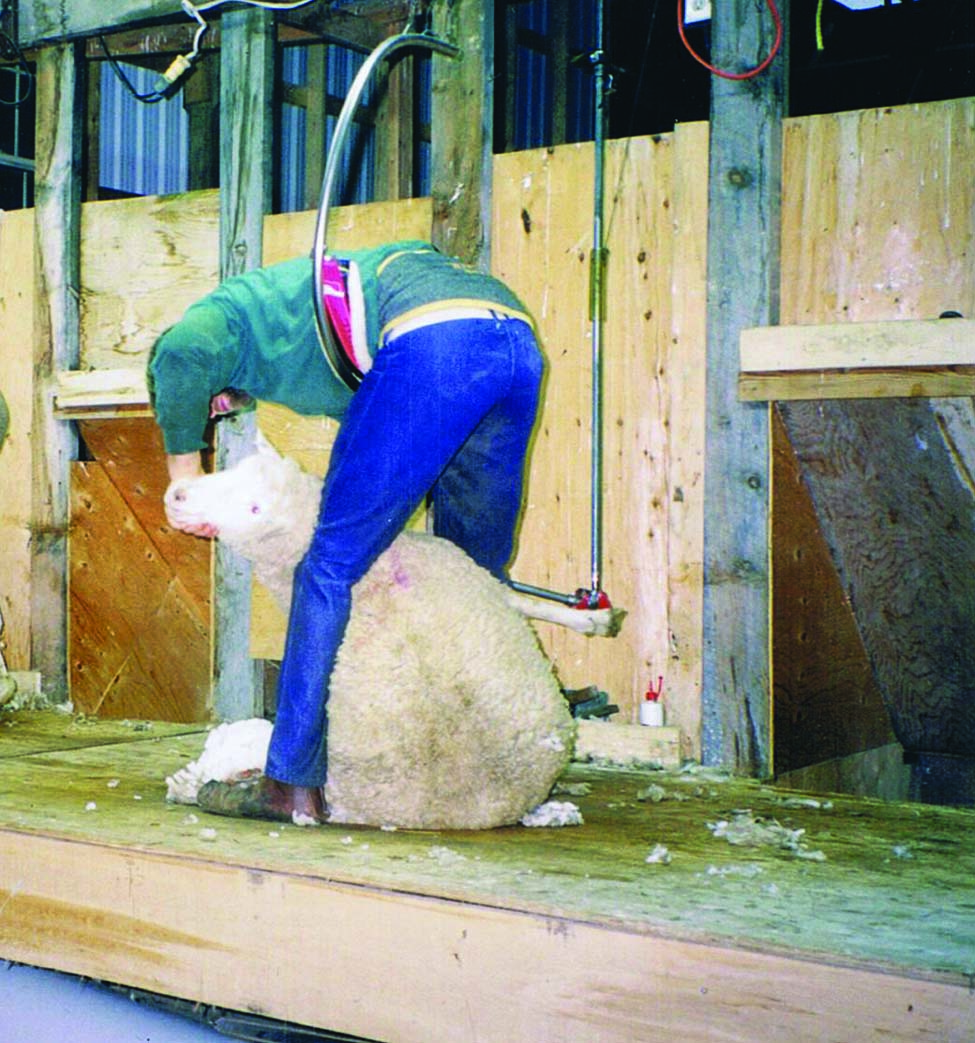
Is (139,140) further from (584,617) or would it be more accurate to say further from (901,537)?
(901,537)

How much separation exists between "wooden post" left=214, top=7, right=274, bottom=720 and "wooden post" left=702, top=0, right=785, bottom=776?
158 centimetres

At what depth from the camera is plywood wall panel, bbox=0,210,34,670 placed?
184 inches

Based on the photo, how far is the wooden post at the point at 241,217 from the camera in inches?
164

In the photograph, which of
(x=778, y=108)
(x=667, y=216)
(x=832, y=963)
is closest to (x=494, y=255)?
(x=667, y=216)

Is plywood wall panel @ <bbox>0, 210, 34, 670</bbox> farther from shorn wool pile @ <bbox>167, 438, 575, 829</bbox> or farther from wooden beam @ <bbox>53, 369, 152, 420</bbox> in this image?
shorn wool pile @ <bbox>167, 438, 575, 829</bbox>

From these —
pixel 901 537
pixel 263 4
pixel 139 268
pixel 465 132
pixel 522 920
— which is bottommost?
pixel 522 920

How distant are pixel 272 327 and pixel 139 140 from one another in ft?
19.0

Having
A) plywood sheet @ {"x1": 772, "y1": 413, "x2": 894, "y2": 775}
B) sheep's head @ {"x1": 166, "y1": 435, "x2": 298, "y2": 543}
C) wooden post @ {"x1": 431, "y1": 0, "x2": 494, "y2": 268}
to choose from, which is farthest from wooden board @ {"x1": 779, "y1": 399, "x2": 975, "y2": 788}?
sheep's head @ {"x1": 166, "y1": 435, "x2": 298, "y2": 543}

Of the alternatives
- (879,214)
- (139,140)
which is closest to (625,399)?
(879,214)

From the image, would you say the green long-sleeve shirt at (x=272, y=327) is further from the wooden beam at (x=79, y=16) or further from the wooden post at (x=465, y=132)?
the wooden beam at (x=79, y=16)

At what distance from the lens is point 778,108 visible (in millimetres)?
3361

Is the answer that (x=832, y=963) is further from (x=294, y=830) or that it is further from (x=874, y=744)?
(x=874, y=744)

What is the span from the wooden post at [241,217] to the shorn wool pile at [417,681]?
173 centimetres

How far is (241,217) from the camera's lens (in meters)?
4.18
